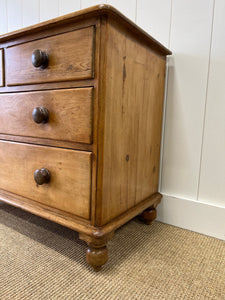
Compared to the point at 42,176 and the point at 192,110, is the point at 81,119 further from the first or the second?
the point at 192,110

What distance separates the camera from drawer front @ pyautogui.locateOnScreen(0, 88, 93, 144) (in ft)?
1.96

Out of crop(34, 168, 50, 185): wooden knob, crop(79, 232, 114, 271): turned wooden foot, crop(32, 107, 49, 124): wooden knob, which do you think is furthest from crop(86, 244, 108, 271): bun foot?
crop(32, 107, 49, 124): wooden knob

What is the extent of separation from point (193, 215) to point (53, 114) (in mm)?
637

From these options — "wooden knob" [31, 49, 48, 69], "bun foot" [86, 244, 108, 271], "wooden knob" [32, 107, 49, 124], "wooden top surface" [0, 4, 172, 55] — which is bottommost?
"bun foot" [86, 244, 108, 271]

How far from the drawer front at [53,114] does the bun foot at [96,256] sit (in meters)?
0.29

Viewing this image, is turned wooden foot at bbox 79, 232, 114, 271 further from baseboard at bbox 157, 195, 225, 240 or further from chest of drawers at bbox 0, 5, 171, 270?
baseboard at bbox 157, 195, 225, 240

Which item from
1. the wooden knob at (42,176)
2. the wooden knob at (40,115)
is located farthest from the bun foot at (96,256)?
the wooden knob at (40,115)

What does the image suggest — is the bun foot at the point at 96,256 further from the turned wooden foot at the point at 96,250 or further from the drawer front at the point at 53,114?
the drawer front at the point at 53,114

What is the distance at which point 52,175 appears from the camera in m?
0.68

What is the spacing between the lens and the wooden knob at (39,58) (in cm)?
63

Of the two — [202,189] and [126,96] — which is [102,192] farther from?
[202,189]

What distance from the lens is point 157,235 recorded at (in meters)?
0.85

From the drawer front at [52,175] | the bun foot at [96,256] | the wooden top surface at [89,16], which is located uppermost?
the wooden top surface at [89,16]

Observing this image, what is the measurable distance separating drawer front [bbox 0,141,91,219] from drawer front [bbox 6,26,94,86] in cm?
20
